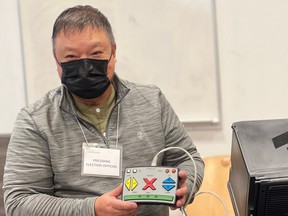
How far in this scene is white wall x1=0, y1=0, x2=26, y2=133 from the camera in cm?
211

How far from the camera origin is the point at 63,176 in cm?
116

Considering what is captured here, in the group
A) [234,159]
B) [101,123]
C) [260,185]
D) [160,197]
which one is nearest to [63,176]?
[101,123]

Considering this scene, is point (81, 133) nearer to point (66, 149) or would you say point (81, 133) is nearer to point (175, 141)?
point (66, 149)

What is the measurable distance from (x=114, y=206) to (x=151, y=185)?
103 millimetres

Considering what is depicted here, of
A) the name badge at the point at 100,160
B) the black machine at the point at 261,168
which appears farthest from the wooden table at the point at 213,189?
the black machine at the point at 261,168

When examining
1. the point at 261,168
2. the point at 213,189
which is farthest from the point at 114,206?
the point at 213,189

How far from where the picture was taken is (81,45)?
3.64ft

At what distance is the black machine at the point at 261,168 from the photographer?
71cm

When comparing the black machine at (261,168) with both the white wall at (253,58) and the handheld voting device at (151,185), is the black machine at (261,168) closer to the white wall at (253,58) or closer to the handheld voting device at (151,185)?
the handheld voting device at (151,185)

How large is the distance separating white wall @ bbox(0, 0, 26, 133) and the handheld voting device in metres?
1.41

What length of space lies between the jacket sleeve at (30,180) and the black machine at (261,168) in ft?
1.39

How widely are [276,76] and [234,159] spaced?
3.89 ft

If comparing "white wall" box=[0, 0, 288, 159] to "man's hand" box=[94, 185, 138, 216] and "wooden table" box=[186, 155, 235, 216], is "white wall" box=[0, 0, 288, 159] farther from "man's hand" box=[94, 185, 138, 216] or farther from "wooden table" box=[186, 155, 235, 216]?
"man's hand" box=[94, 185, 138, 216]

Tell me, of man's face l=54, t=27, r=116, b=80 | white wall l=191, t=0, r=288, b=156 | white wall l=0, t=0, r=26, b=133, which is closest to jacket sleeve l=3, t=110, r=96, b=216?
man's face l=54, t=27, r=116, b=80
